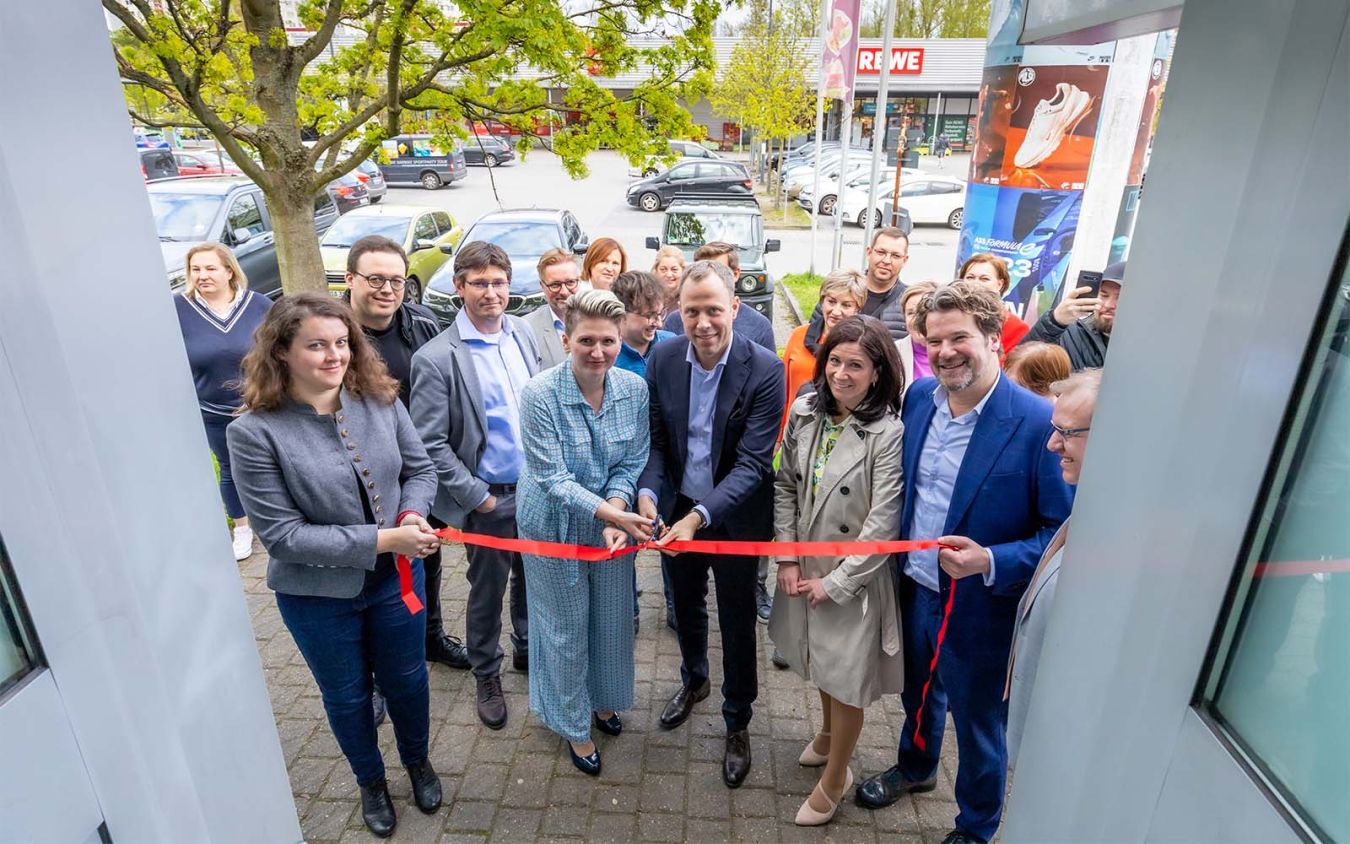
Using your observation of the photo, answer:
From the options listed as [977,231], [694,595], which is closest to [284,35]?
[694,595]

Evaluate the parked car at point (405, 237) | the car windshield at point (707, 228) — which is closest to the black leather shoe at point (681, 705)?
the car windshield at point (707, 228)

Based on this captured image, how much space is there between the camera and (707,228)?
1148cm

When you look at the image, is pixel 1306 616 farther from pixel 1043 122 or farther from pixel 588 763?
pixel 1043 122

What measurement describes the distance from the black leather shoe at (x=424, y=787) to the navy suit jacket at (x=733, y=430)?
1.60 metres

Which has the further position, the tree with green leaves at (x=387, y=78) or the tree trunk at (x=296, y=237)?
the tree trunk at (x=296, y=237)

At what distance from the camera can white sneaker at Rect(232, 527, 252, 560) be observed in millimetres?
5406

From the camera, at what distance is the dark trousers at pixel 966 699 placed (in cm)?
278

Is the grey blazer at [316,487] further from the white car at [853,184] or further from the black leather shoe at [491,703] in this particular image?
the white car at [853,184]

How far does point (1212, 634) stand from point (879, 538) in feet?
5.80

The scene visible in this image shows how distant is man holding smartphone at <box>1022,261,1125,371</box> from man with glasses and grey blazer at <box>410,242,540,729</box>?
2972 mm

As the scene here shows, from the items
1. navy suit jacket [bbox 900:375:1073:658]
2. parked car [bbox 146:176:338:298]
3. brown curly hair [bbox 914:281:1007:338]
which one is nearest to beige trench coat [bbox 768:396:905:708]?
navy suit jacket [bbox 900:375:1073:658]

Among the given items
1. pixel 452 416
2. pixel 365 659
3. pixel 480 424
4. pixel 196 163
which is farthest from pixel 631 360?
pixel 196 163

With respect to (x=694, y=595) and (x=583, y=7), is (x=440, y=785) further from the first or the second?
(x=583, y=7)

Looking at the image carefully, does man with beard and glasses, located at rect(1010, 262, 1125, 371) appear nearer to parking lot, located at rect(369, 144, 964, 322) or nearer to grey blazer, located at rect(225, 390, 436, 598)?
grey blazer, located at rect(225, 390, 436, 598)
